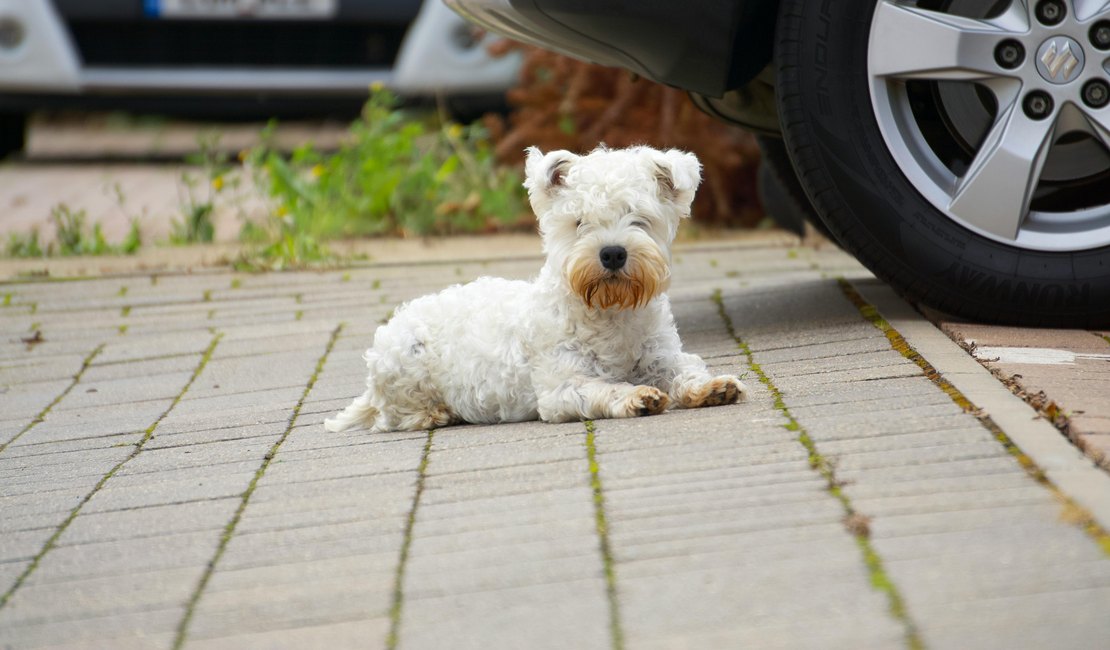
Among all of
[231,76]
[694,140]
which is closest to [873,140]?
[694,140]

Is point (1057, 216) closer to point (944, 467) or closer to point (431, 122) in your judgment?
point (944, 467)

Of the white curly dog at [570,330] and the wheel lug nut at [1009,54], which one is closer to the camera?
the white curly dog at [570,330]

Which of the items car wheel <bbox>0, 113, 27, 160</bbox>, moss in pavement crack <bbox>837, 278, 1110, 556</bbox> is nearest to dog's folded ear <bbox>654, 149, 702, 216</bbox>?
moss in pavement crack <bbox>837, 278, 1110, 556</bbox>

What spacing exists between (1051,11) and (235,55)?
22.1 ft

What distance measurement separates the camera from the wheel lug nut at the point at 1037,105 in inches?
167

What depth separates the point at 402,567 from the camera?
2904 millimetres

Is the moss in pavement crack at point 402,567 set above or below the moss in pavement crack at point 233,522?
above

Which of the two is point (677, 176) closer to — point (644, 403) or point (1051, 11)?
point (644, 403)

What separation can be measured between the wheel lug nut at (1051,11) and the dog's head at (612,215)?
116 centimetres

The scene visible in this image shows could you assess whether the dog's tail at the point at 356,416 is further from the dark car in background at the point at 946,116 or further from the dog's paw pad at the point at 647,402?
the dark car in background at the point at 946,116

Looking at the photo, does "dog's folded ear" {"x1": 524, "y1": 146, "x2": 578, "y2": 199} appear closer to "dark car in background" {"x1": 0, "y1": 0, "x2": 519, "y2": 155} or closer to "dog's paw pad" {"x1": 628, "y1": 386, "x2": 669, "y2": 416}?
"dog's paw pad" {"x1": 628, "y1": 386, "x2": 669, "y2": 416}

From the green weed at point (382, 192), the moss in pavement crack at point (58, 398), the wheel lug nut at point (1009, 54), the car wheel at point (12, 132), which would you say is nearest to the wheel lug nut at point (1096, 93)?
the wheel lug nut at point (1009, 54)

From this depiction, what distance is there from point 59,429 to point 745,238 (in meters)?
4.07

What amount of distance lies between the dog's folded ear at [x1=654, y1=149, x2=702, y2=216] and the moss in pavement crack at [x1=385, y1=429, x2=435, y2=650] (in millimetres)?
1087
